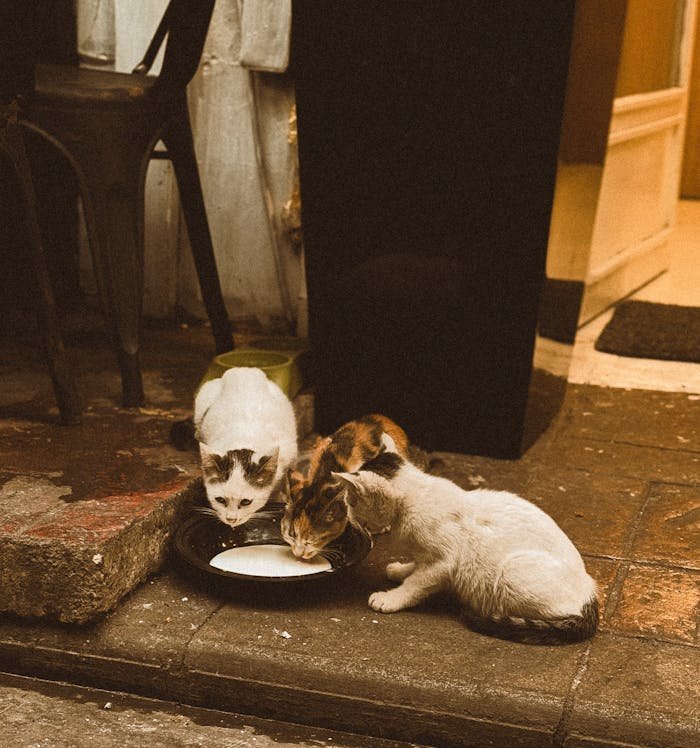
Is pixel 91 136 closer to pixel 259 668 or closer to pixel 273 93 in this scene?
pixel 273 93

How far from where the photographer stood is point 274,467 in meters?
2.79

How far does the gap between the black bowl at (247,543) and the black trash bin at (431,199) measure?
77 centimetres

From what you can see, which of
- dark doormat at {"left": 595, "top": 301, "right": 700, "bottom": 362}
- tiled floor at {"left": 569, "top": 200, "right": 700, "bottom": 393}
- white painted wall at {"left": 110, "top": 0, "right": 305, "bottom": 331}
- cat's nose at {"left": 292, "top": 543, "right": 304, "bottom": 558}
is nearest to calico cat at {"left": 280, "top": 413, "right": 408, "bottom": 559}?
cat's nose at {"left": 292, "top": 543, "right": 304, "bottom": 558}

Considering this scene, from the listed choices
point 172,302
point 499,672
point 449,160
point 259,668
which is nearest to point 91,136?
point 449,160

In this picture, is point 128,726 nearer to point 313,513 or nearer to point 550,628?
point 313,513

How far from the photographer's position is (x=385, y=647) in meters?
2.33

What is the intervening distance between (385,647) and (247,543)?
0.58m

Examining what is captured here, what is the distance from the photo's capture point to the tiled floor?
4.38 m

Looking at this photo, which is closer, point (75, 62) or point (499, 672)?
point (499, 672)

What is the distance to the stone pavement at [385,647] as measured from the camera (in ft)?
7.07

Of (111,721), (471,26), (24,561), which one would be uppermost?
(471,26)

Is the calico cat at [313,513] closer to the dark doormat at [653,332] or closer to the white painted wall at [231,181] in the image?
the white painted wall at [231,181]

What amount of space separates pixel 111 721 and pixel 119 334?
1.41 m

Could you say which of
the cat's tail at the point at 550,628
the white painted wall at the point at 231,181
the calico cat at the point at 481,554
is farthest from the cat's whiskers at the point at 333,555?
the white painted wall at the point at 231,181
